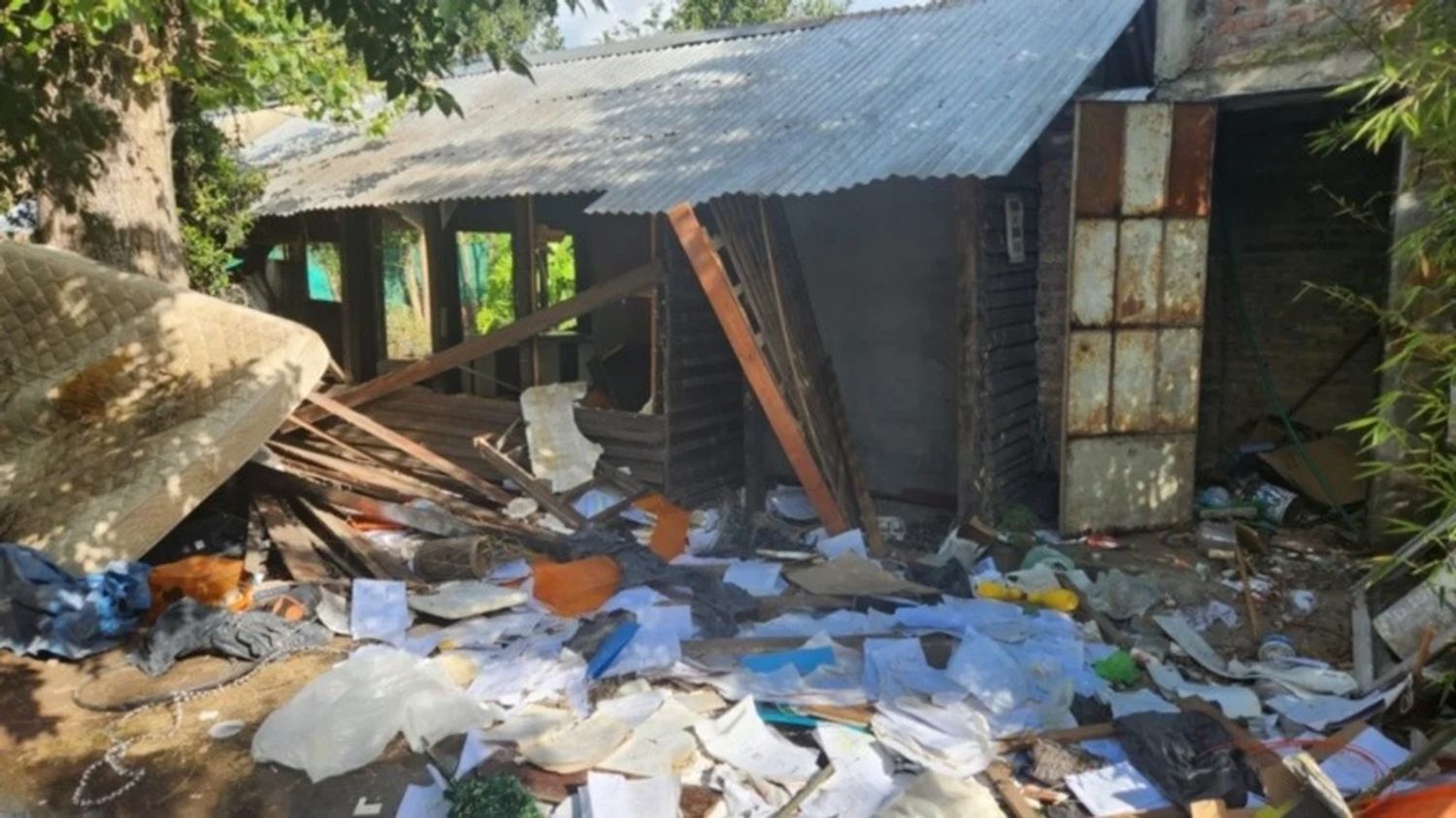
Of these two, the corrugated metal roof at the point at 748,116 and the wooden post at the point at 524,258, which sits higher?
the corrugated metal roof at the point at 748,116

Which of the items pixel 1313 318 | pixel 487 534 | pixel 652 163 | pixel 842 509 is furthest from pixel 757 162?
pixel 1313 318

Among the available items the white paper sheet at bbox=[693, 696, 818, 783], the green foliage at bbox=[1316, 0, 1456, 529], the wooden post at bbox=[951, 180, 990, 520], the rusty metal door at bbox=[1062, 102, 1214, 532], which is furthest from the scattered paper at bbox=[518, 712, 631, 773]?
the rusty metal door at bbox=[1062, 102, 1214, 532]

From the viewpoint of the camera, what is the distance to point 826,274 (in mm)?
7387

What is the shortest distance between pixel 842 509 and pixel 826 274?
6.33 feet

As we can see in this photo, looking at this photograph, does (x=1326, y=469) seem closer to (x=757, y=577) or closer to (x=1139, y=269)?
(x=1139, y=269)

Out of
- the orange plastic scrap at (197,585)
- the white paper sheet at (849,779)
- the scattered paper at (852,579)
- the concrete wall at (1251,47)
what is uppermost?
the concrete wall at (1251,47)

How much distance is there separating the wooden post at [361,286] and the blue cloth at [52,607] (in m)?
5.90

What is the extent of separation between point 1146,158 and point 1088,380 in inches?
56.4

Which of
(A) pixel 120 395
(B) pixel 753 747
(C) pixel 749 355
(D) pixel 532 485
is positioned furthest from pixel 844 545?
(A) pixel 120 395

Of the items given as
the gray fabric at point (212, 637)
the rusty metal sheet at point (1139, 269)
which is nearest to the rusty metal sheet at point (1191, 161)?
the rusty metal sheet at point (1139, 269)

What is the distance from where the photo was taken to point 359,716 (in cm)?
383

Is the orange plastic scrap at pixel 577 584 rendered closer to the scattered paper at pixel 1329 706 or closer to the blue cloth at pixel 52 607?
the blue cloth at pixel 52 607

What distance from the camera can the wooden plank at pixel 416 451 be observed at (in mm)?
6914

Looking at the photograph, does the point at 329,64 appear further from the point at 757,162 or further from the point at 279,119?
the point at 279,119
